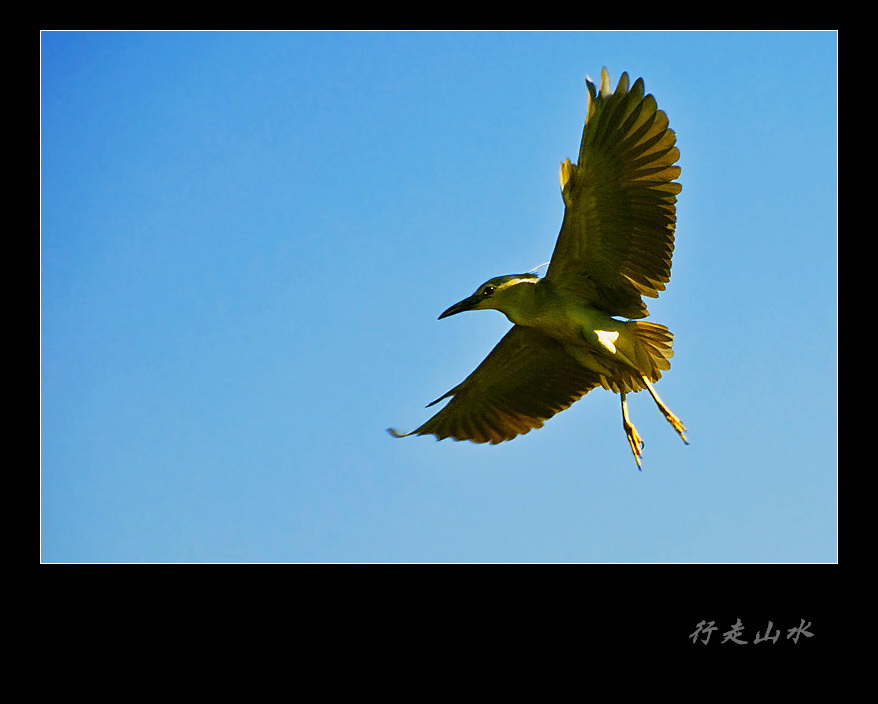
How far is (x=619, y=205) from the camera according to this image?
24.1 feet

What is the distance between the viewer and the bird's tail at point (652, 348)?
790 cm

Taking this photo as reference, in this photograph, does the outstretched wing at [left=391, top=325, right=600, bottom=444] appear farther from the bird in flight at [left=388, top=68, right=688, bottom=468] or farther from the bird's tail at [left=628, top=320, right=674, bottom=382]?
the bird's tail at [left=628, top=320, right=674, bottom=382]

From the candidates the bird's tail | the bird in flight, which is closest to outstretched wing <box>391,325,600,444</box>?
the bird in flight

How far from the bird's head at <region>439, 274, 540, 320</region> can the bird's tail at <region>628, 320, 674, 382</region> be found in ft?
3.32

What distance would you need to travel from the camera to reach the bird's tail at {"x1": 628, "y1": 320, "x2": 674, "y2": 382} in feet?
25.9

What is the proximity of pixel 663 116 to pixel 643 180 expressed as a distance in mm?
517

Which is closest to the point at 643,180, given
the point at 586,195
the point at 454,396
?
the point at 586,195

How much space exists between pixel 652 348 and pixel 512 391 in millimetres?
1607

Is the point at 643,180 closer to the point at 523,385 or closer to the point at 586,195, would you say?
the point at 586,195

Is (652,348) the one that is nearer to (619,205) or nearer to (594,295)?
(594,295)

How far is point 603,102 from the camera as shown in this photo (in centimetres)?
696

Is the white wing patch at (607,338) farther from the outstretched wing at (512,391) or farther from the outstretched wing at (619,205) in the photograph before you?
the outstretched wing at (512,391)

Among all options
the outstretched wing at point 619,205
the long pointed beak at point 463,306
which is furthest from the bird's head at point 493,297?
the outstretched wing at point 619,205

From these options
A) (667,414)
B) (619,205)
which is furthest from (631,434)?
(619,205)
